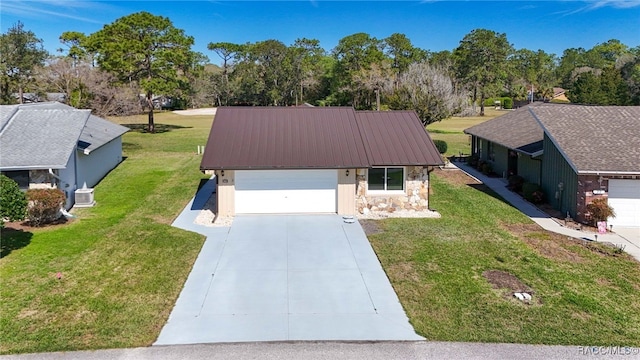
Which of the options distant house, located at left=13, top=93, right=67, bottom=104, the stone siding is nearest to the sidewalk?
the stone siding

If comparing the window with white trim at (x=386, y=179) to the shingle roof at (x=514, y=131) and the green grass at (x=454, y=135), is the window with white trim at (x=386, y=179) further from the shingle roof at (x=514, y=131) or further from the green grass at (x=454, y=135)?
the green grass at (x=454, y=135)

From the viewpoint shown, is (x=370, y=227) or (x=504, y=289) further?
(x=370, y=227)

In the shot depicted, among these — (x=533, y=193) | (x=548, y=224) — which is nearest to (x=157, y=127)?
(x=533, y=193)

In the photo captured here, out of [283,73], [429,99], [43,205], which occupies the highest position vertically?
[283,73]

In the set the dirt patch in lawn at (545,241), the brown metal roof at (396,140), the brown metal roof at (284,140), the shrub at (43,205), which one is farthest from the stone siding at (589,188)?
the shrub at (43,205)

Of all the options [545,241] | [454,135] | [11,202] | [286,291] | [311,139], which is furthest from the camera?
[454,135]

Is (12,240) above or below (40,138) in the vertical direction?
below

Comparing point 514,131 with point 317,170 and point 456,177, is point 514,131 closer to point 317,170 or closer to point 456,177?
point 456,177

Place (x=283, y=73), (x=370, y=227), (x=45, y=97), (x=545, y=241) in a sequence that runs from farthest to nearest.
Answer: (x=283, y=73) → (x=45, y=97) → (x=370, y=227) → (x=545, y=241)
